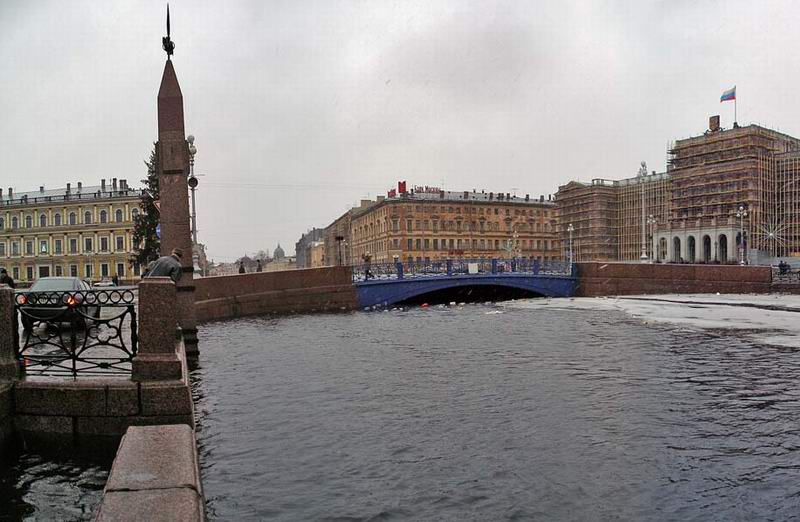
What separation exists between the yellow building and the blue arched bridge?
6338 cm

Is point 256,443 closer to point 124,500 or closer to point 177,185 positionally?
point 124,500

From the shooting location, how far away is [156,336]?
6.99 metres

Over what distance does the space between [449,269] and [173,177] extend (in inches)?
847

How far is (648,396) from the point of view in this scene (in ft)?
30.7

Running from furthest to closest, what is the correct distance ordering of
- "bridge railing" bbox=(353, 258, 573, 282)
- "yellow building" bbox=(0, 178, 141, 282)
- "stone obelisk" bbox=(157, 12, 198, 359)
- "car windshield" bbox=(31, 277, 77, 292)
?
"yellow building" bbox=(0, 178, 141, 282) → "bridge railing" bbox=(353, 258, 573, 282) → "car windshield" bbox=(31, 277, 77, 292) → "stone obelisk" bbox=(157, 12, 198, 359)

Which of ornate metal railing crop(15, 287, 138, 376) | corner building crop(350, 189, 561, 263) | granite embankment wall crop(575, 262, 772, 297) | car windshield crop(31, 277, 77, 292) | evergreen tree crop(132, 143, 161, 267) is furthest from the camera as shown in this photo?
corner building crop(350, 189, 561, 263)

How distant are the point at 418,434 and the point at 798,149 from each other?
3423 inches

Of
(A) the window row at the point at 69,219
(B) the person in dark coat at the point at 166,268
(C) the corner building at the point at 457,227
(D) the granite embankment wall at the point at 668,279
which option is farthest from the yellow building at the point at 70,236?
(B) the person in dark coat at the point at 166,268

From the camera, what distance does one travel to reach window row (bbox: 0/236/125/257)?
86500 millimetres

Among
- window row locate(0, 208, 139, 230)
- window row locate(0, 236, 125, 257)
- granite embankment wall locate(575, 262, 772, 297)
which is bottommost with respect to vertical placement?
granite embankment wall locate(575, 262, 772, 297)

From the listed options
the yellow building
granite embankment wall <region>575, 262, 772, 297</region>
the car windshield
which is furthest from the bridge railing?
the yellow building

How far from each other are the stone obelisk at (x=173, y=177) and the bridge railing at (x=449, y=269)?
17.1m

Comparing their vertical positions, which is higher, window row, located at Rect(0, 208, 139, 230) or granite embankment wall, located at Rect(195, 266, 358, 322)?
window row, located at Rect(0, 208, 139, 230)

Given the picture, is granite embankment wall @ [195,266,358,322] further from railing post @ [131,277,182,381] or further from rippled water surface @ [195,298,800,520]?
railing post @ [131,277,182,381]
